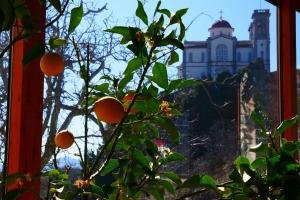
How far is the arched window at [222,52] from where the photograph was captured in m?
2.46

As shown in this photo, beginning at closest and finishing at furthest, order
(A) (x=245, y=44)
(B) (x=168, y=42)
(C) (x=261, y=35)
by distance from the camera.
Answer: (B) (x=168, y=42) < (A) (x=245, y=44) < (C) (x=261, y=35)

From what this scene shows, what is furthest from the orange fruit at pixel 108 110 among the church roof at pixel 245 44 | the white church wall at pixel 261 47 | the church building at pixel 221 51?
the white church wall at pixel 261 47

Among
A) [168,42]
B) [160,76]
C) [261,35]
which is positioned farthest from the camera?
[261,35]

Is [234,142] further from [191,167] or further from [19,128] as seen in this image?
[19,128]

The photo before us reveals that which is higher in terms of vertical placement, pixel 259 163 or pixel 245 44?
pixel 245 44

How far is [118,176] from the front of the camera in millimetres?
1102

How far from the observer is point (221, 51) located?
2473 mm

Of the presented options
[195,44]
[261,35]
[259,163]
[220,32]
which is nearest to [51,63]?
[259,163]

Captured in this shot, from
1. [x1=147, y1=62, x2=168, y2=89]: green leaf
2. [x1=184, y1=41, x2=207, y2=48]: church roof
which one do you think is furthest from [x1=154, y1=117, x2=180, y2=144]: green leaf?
[x1=184, y1=41, x2=207, y2=48]: church roof

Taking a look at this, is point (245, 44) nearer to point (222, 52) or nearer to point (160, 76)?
point (222, 52)

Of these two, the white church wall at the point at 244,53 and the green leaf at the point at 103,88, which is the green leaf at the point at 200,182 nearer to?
the green leaf at the point at 103,88

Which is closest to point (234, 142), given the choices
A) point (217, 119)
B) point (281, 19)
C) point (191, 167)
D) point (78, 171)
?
point (217, 119)

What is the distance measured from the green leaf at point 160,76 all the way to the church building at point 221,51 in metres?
1.13

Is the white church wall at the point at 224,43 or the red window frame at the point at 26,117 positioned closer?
the red window frame at the point at 26,117
